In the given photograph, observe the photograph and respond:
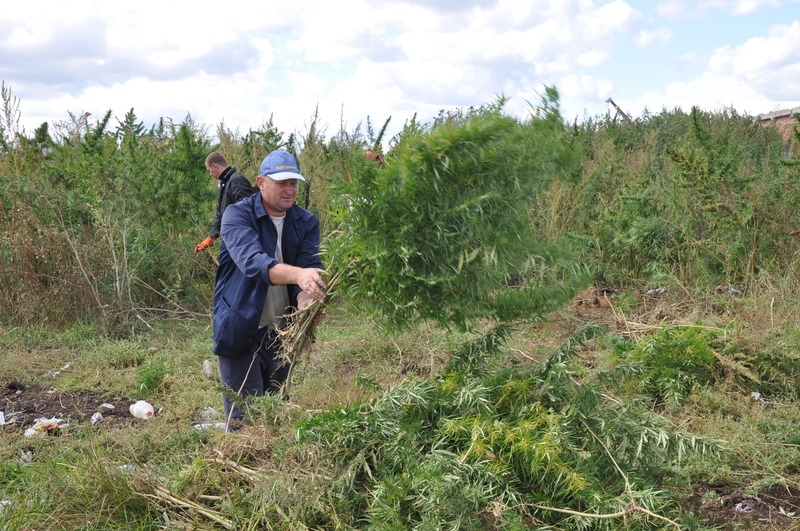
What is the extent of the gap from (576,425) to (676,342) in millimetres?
2812

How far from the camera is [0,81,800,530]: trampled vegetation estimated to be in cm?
275

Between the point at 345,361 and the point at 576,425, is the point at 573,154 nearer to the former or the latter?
the point at 576,425

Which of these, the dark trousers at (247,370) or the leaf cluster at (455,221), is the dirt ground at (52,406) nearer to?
the dark trousers at (247,370)

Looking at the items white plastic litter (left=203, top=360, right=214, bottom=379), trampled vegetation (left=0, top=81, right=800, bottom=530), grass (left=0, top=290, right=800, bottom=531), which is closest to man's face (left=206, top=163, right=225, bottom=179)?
trampled vegetation (left=0, top=81, right=800, bottom=530)

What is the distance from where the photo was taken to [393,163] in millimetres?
2789

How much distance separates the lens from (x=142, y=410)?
5535mm

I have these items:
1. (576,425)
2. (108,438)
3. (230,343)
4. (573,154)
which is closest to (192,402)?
(108,438)

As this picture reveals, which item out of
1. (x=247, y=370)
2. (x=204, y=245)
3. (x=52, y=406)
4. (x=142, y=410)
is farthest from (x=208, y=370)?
(x=204, y=245)

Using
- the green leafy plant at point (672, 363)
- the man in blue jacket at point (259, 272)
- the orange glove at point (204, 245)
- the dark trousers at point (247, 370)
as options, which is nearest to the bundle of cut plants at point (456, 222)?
the man in blue jacket at point (259, 272)

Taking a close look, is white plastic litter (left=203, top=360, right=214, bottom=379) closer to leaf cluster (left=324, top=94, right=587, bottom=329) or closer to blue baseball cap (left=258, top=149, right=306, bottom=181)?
blue baseball cap (left=258, top=149, right=306, bottom=181)

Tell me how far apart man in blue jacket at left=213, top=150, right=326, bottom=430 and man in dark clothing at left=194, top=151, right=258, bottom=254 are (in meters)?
4.06

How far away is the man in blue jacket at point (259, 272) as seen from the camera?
13.3ft

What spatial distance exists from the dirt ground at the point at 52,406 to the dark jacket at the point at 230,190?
2906mm

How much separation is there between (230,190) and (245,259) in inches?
194
